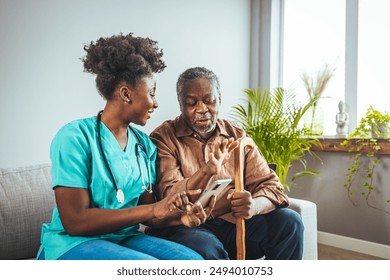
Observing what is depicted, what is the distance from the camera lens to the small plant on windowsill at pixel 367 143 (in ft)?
8.16

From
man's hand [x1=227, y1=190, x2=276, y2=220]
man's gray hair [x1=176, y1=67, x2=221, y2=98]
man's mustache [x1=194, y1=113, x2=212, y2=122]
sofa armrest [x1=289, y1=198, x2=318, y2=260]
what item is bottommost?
sofa armrest [x1=289, y1=198, x2=318, y2=260]

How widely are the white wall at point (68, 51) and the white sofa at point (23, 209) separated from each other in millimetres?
427

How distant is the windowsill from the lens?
2.48m

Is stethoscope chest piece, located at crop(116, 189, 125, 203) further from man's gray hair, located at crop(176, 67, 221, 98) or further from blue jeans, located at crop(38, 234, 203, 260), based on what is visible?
man's gray hair, located at crop(176, 67, 221, 98)

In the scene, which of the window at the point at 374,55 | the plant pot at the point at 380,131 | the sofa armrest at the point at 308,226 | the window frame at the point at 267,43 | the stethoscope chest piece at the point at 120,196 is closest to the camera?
the stethoscope chest piece at the point at 120,196

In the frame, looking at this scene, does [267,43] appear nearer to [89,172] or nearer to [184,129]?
[184,129]

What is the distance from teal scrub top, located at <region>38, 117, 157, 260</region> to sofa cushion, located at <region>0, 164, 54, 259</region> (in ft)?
0.91

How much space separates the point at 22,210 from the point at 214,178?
66 cm

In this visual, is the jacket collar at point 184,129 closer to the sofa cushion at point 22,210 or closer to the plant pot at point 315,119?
the sofa cushion at point 22,210

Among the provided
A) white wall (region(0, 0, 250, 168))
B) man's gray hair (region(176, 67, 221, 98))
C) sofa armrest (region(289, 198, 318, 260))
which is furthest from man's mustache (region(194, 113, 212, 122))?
white wall (region(0, 0, 250, 168))

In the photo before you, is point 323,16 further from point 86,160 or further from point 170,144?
point 86,160

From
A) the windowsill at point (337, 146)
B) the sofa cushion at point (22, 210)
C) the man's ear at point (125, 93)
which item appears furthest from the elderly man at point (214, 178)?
the windowsill at point (337, 146)

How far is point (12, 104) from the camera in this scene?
188 centimetres

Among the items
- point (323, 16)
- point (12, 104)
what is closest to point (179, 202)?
point (12, 104)
